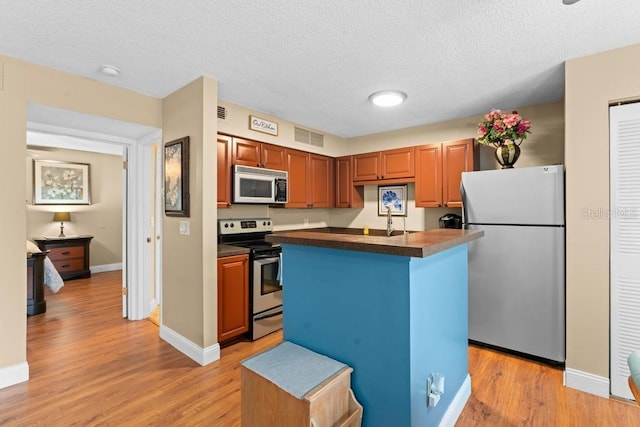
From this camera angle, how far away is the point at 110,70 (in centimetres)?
244

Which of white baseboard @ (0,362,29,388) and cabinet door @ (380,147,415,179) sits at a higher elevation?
cabinet door @ (380,147,415,179)

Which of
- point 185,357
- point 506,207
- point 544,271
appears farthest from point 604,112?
point 185,357

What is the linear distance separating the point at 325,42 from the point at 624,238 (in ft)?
8.13

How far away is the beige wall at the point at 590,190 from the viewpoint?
216 cm

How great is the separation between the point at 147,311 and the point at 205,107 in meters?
2.65

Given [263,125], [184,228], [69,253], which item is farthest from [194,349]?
[69,253]

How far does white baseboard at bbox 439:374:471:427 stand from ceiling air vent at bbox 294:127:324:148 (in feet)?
10.6

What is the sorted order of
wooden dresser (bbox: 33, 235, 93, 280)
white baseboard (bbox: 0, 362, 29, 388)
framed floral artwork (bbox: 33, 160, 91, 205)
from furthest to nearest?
framed floral artwork (bbox: 33, 160, 91, 205) < wooden dresser (bbox: 33, 235, 93, 280) < white baseboard (bbox: 0, 362, 29, 388)

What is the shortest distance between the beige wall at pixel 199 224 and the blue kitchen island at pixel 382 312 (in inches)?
42.2

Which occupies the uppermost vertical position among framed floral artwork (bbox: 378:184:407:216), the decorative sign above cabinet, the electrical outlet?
the decorative sign above cabinet

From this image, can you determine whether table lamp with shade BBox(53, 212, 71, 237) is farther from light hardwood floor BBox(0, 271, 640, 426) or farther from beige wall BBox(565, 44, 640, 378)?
beige wall BBox(565, 44, 640, 378)

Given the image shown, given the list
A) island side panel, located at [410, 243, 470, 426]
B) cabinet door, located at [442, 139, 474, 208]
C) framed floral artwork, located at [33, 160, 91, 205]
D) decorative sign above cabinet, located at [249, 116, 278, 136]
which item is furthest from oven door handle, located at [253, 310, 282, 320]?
framed floral artwork, located at [33, 160, 91, 205]

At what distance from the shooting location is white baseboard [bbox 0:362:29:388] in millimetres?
2238

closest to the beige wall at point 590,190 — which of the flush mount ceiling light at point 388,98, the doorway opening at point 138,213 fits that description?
the flush mount ceiling light at point 388,98
